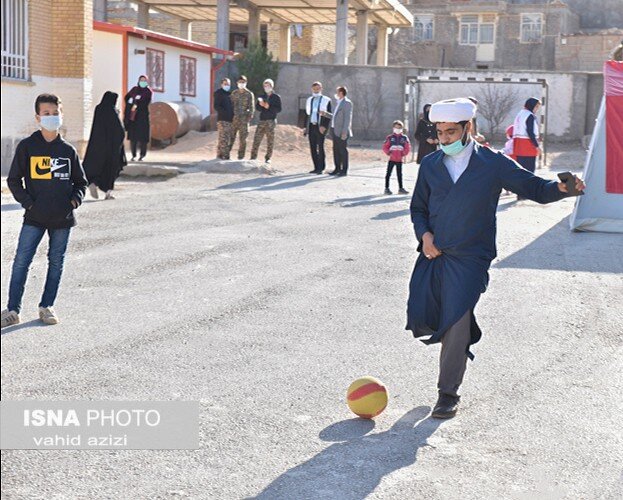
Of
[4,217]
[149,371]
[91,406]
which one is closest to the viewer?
[91,406]

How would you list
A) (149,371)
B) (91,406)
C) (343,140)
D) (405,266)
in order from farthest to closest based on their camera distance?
(343,140)
(405,266)
(149,371)
(91,406)

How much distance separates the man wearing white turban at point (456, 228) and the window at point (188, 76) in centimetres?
2697

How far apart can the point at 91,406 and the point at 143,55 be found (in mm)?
23837

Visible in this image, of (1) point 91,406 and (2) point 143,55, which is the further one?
(2) point 143,55

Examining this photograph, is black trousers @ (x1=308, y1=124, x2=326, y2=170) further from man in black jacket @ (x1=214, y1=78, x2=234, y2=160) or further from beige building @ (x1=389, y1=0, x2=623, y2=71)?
beige building @ (x1=389, y1=0, x2=623, y2=71)

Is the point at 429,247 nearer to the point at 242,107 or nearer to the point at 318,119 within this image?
the point at 318,119

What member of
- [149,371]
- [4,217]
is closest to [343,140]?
[4,217]

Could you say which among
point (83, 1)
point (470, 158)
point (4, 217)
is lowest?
point (4, 217)

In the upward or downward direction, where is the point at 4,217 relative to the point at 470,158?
downward

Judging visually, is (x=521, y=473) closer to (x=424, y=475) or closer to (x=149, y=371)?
(x=424, y=475)

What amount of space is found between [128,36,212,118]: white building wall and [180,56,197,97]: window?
14 cm

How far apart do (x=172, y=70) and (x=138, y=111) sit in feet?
28.1

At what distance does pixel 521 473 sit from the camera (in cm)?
509

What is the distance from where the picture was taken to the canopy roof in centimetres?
4022
